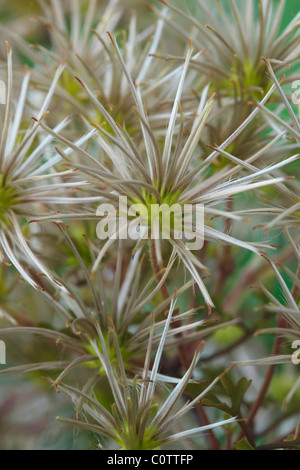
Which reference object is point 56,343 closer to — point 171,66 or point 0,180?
point 0,180

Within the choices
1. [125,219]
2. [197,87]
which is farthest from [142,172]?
[197,87]

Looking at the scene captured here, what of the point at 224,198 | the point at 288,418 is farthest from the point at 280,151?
the point at 288,418

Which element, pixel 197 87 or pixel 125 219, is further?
pixel 197 87

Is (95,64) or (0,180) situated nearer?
(0,180)

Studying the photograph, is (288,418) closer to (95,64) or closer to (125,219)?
(125,219)

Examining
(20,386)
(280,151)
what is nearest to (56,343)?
(20,386)

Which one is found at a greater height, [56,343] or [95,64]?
[95,64]

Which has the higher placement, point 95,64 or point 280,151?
point 95,64
